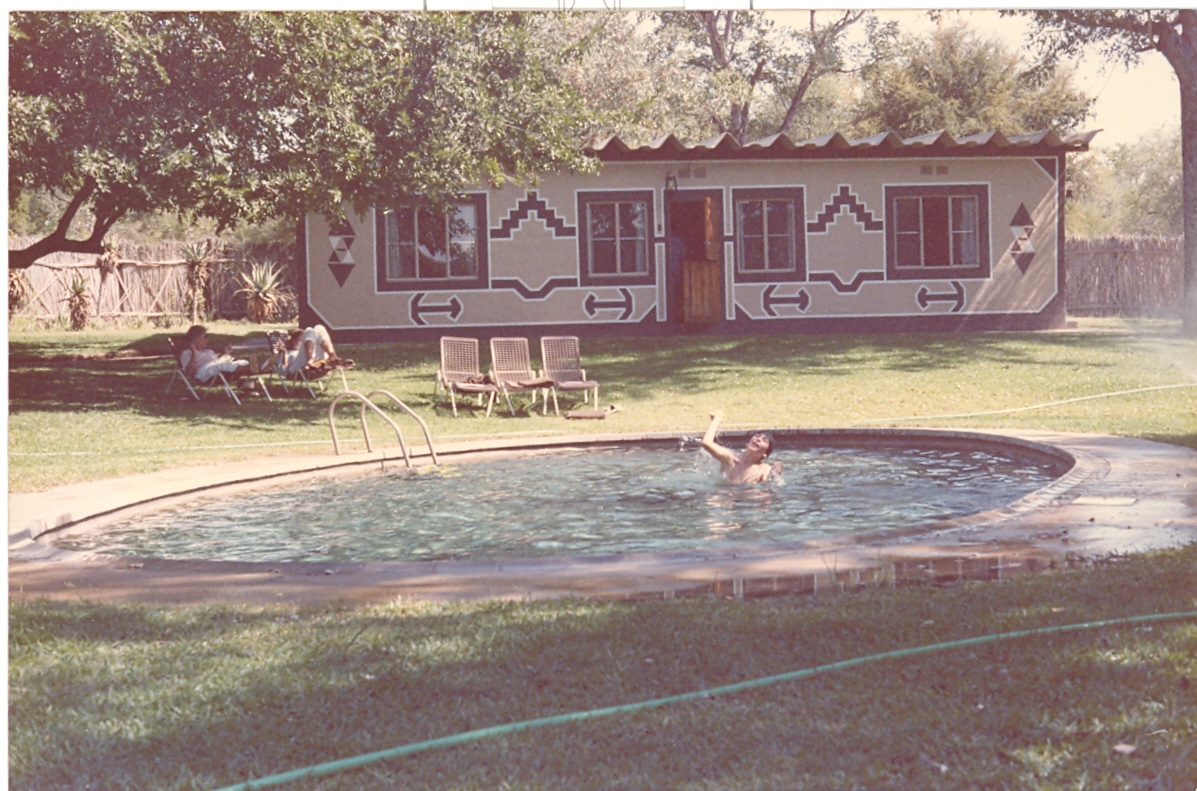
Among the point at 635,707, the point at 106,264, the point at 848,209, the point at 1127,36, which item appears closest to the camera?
the point at 635,707

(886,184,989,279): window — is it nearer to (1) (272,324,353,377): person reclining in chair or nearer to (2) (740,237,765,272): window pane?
(2) (740,237,765,272): window pane

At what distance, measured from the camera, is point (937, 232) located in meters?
11.9

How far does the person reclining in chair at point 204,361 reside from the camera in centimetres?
830

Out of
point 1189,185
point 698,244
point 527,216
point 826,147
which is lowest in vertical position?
point 1189,185

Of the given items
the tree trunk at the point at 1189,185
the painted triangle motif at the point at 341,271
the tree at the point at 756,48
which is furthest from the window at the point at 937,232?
the painted triangle motif at the point at 341,271

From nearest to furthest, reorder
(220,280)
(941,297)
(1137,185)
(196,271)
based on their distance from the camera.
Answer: (1137,185) → (196,271) → (220,280) → (941,297)

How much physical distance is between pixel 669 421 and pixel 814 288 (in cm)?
425

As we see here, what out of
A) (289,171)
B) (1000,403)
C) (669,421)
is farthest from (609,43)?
(1000,403)

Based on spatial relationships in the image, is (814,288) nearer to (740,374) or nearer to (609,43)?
(740,374)

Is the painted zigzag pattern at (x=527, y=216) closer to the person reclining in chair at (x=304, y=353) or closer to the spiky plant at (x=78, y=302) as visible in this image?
the person reclining in chair at (x=304, y=353)

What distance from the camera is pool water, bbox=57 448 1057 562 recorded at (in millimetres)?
5059

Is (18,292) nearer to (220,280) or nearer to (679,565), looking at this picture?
(679,565)

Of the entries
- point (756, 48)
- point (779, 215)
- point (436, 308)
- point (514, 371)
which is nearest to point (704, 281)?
point (779, 215)

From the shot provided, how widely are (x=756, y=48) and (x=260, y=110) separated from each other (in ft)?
8.99
